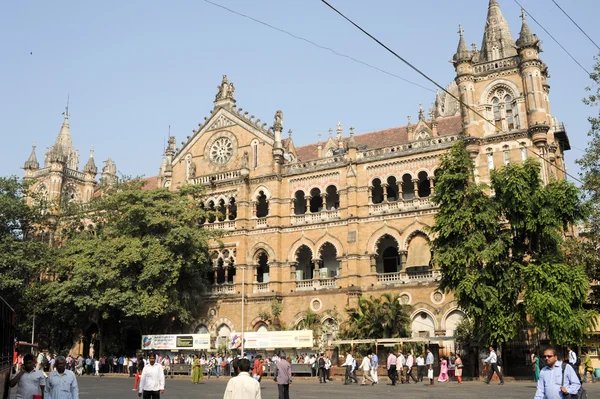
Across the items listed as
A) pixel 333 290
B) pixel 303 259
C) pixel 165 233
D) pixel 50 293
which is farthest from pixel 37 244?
pixel 333 290

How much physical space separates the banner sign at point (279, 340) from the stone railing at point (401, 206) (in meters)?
9.35

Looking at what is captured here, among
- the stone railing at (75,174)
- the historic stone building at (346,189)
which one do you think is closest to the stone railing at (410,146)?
the historic stone building at (346,189)

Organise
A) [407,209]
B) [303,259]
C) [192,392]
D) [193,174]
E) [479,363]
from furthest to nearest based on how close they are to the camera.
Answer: [193,174] < [303,259] < [407,209] < [479,363] < [192,392]

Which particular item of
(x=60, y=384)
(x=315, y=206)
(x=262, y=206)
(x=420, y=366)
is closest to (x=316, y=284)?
(x=315, y=206)

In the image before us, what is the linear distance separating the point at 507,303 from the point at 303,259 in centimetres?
1783

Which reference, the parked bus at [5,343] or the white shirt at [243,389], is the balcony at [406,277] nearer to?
the parked bus at [5,343]

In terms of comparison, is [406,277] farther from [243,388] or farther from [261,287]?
[243,388]

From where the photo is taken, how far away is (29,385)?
33.1 feet

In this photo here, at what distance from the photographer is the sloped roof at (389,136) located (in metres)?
41.7

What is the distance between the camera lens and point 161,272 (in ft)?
123

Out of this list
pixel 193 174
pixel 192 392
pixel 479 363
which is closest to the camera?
pixel 192 392

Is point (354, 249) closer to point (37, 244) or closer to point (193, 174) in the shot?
point (193, 174)

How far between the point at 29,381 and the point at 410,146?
30.7 metres

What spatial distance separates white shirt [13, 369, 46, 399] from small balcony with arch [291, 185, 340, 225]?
1171 inches
